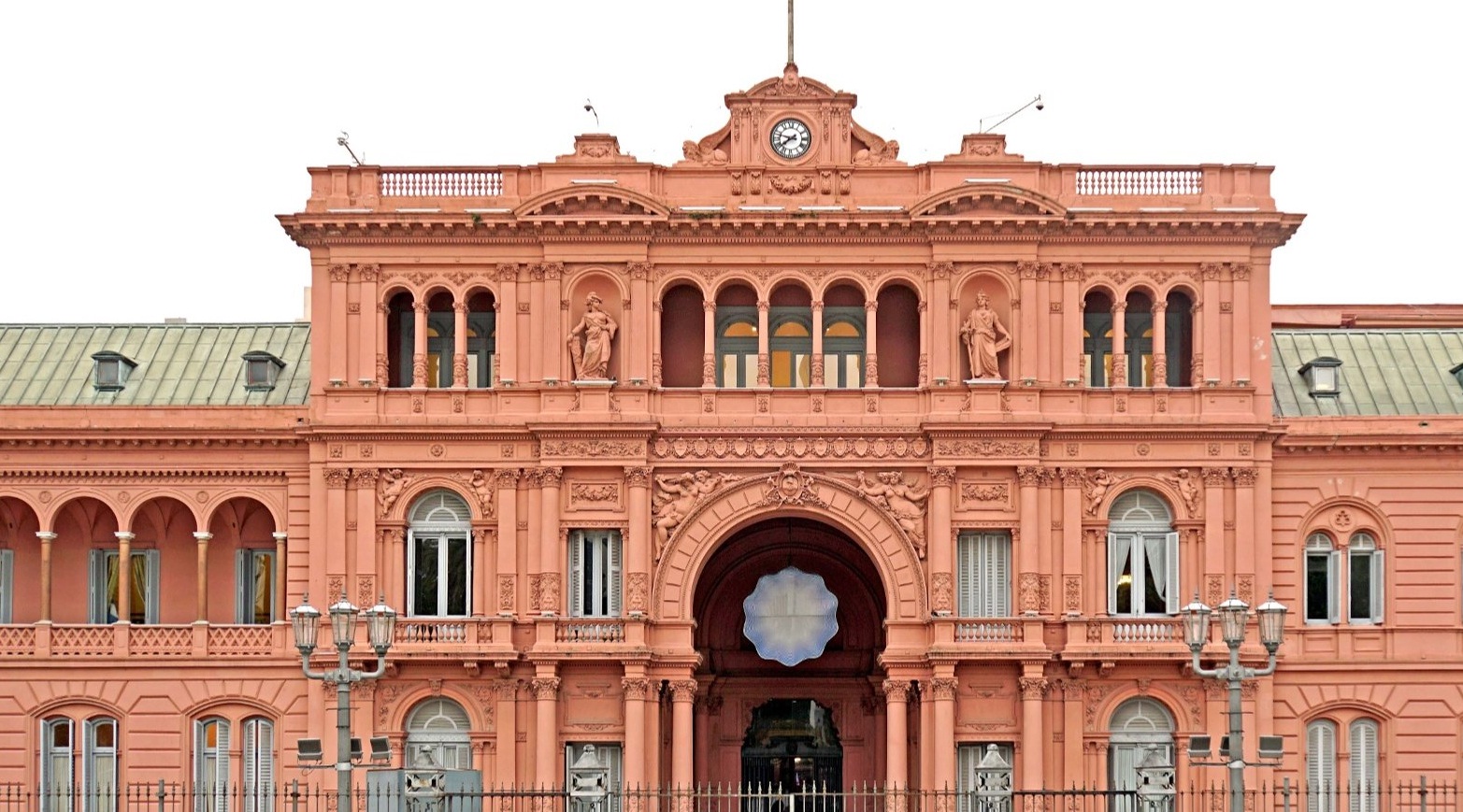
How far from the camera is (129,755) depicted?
60625 millimetres

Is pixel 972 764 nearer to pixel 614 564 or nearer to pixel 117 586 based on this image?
pixel 614 564

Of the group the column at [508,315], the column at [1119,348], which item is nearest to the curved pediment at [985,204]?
the column at [1119,348]

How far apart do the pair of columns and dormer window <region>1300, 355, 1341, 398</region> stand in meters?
28.5

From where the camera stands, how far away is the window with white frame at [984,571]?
5903 centimetres

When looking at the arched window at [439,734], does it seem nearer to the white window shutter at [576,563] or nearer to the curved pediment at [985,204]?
the white window shutter at [576,563]

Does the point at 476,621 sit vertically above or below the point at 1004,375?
below

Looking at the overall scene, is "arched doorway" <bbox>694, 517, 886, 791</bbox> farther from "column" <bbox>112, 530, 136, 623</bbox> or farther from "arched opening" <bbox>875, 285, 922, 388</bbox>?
"column" <bbox>112, 530, 136, 623</bbox>

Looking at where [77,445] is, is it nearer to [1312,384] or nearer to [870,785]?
[870,785]

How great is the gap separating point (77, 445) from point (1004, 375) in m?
24.8

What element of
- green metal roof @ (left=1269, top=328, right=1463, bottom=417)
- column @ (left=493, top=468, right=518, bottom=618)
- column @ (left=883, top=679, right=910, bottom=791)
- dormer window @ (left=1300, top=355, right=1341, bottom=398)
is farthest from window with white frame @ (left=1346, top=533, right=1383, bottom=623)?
column @ (left=493, top=468, right=518, bottom=618)

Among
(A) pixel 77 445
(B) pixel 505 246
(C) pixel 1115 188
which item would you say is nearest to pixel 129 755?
(A) pixel 77 445

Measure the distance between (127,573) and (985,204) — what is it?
81.8 ft

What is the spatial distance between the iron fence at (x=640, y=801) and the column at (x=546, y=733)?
1.17 feet

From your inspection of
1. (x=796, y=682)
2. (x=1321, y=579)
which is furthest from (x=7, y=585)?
(x=1321, y=579)
